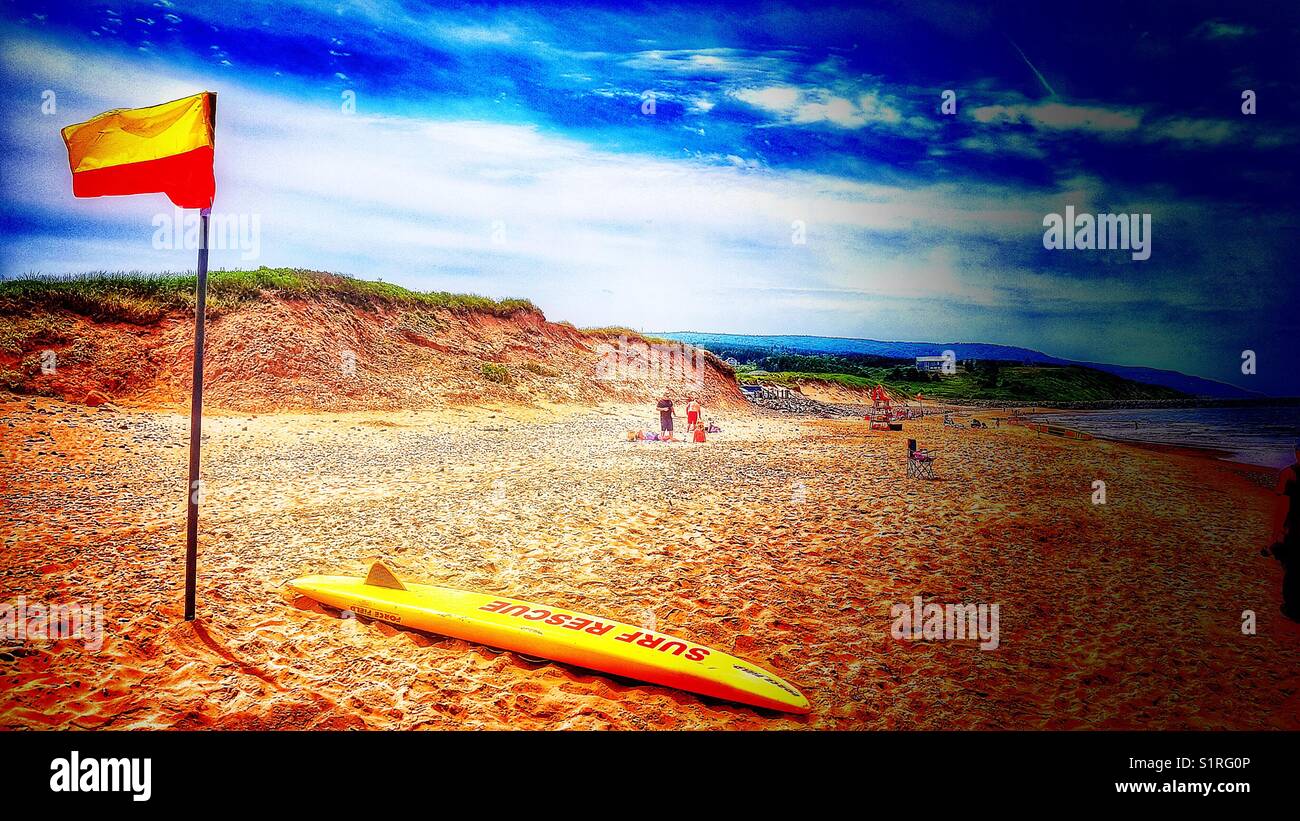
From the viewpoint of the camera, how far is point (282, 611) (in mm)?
5789

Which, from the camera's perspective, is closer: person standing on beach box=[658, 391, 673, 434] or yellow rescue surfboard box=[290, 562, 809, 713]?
yellow rescue surfboard box=[290, 562, 809, 713]

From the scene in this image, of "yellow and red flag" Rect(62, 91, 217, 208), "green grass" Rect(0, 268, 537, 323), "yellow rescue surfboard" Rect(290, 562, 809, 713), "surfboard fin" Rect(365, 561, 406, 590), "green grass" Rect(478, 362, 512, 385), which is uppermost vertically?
"green grass" Rect(0, 268, 537, 323)

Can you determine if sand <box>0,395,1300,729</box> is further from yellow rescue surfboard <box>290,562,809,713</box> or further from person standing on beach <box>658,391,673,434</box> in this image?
person standing on beach <box>658,391,673,434</box>

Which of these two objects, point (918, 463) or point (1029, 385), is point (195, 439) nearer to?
point (918, 463)

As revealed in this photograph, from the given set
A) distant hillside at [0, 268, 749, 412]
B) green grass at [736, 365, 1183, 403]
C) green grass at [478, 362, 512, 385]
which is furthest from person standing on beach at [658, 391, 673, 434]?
green grass at [736, 365, 1183, 403]

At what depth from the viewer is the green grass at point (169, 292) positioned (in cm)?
2022

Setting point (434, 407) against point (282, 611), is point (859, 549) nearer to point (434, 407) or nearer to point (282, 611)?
point (282, 611)

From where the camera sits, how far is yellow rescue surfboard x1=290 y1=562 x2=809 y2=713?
461cm

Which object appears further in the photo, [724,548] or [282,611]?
[724,548]

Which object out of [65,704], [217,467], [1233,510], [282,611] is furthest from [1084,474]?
[217,467]

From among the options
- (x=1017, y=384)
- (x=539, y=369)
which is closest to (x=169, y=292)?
(x=539, y=369)

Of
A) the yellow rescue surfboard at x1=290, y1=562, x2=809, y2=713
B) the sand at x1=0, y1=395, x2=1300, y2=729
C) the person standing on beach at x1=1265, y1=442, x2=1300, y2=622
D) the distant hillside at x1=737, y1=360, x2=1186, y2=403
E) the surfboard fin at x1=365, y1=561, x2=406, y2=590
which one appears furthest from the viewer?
the distant hillside at x1=737, y1=360, x2=1186, y2=403

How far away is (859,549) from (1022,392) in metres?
84.5

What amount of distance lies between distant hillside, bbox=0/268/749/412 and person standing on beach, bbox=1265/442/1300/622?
78.9 feet
